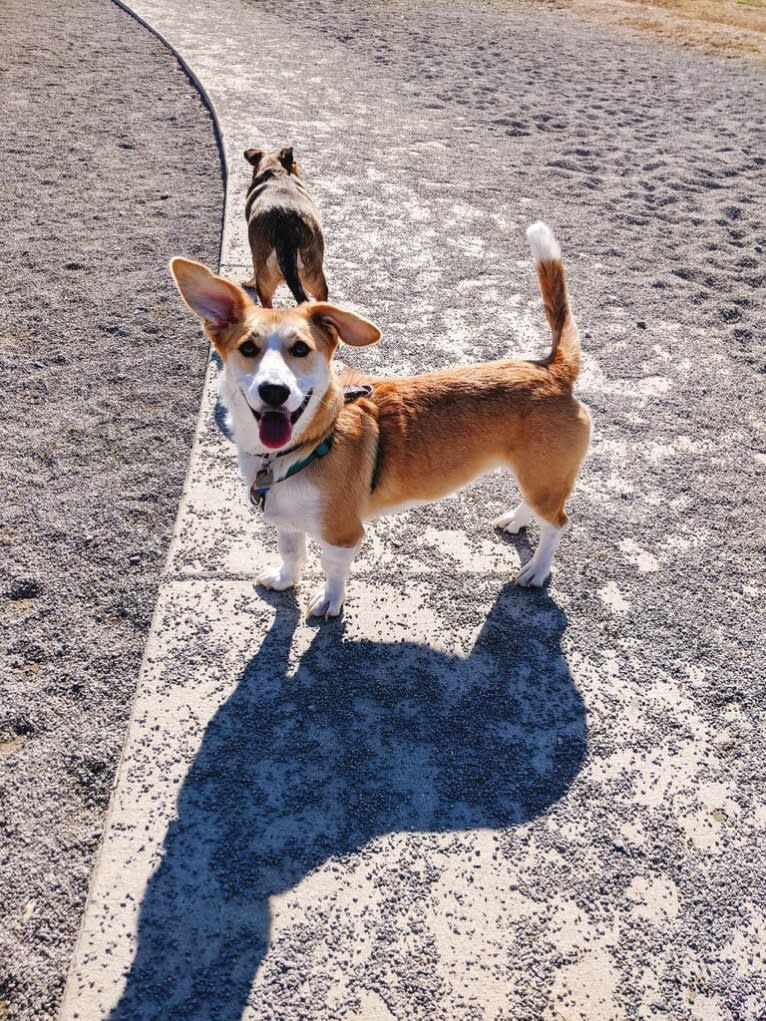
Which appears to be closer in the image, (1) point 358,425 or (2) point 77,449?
(1) point 358,425

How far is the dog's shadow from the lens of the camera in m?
2.29

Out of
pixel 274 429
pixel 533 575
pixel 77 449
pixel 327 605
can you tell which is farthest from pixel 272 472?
pixel 77 449

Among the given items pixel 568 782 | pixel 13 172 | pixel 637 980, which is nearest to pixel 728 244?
pixel 568 782

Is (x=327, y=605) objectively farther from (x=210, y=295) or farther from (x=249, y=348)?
(x=210, y=295)

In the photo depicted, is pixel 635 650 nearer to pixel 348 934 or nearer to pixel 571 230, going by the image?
pixel 348 934

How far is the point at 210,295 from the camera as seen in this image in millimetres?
2807

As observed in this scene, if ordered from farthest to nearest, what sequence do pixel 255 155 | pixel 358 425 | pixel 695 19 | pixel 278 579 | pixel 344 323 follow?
pixel 695 19 < pixel 255 155 < pixel 278 579 < pixel 358 425 < pixel 344 323

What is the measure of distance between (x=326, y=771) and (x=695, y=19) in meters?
19.7

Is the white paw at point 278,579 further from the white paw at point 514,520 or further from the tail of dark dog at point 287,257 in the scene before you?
the tail of dark dog at point 287,257

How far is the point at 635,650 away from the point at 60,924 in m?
2.61

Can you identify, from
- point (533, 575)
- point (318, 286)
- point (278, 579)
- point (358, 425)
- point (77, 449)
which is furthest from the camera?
point (318, 286)

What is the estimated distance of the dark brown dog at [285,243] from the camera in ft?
16.9

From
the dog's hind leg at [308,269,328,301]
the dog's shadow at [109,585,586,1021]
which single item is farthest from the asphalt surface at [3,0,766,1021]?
the dog's hind leg at [308,269,328,301]

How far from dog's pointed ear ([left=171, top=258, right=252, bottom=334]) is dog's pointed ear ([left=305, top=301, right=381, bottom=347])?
28 centimetres
